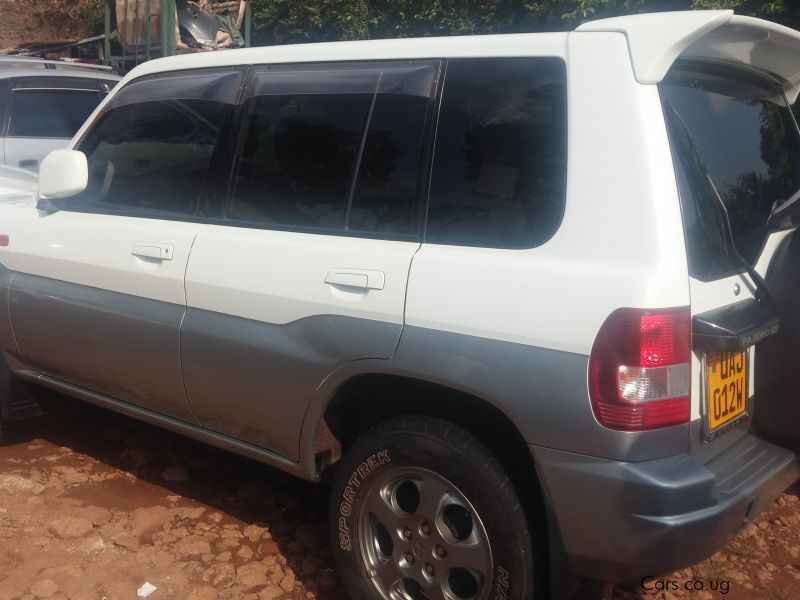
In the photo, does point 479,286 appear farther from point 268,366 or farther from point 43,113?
point 43,113

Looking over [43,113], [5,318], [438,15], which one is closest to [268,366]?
[5,318]

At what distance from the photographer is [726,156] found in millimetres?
2648

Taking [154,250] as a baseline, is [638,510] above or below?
below

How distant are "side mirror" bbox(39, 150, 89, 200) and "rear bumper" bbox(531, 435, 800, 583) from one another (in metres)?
2.31

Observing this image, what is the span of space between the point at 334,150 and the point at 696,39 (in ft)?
4.05

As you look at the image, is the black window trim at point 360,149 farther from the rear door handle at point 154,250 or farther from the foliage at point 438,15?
the foliage at point 438,15

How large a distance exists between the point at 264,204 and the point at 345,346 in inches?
28.2

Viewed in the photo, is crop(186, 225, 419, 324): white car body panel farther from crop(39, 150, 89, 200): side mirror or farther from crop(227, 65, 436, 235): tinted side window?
crop(39, 150, 89, 200): side mirror

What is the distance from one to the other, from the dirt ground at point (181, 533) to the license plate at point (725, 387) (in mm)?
536

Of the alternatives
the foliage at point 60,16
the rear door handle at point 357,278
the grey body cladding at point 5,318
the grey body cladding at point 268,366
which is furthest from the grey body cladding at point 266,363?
the foliage at point 60,16

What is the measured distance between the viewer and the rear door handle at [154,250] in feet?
10.5

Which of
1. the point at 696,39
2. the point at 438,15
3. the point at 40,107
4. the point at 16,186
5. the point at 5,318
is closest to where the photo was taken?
the point at 696,39

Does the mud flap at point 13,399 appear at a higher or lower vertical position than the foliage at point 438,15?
lower

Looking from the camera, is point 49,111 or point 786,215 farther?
point 49,111
